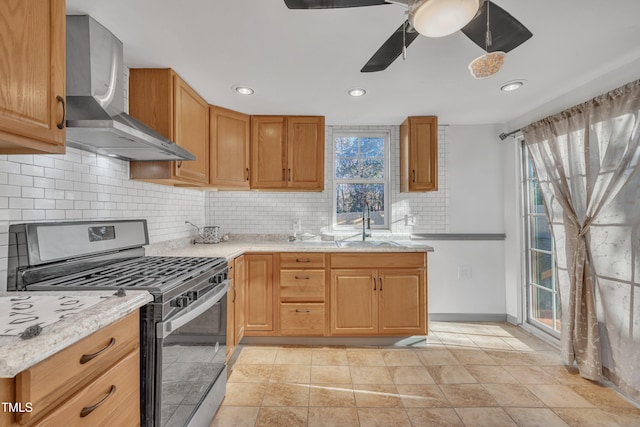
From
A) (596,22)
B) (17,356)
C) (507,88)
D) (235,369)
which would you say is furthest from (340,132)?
(17,356)

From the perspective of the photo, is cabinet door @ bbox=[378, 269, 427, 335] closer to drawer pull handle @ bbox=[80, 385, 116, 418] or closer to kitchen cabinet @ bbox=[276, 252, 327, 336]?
kitchen cabinet @ bbox=[276, 252, 327, 336]

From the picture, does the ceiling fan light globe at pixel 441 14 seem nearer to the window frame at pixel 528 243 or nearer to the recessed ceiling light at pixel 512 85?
the recessed ceiling light at pixel 512 85

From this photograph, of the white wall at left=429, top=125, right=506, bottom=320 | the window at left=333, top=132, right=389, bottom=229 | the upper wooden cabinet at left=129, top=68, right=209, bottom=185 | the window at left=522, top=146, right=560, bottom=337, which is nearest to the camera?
the upper wooden cabinet at left=129, top=68, right=209, bottom=185

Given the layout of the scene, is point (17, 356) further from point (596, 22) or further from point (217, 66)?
point (596, 22)

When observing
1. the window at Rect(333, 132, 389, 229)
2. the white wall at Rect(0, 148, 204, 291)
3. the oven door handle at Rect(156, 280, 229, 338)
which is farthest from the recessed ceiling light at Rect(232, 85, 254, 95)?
the oven door handle at Rect(156, 280, 229, 338)

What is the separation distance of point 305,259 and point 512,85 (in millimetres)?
2300

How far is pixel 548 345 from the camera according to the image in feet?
9.25

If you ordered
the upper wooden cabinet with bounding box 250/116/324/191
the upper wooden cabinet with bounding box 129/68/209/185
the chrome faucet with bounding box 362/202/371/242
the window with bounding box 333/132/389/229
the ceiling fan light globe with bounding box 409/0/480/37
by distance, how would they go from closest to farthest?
the ceiling fan light globe with bounding box 409/0/480/37
the upper wooden cabinet with bounding box 129/68/209/185
the upper wooden cabinet with bounding box 250/116/324/191
the chrome faucet with bounding box 362/202/371/242
the window with bounding box 333/132/389/229

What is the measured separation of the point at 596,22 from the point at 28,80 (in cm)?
264

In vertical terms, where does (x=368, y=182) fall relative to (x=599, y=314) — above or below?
above

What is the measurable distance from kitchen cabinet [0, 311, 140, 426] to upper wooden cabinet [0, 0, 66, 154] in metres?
0.70

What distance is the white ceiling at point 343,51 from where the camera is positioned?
59.8 inches

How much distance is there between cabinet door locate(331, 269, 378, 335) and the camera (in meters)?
2.80

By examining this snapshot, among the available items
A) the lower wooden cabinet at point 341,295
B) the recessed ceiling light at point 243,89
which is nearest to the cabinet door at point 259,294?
the lower wooden cabinet at point 341,295
